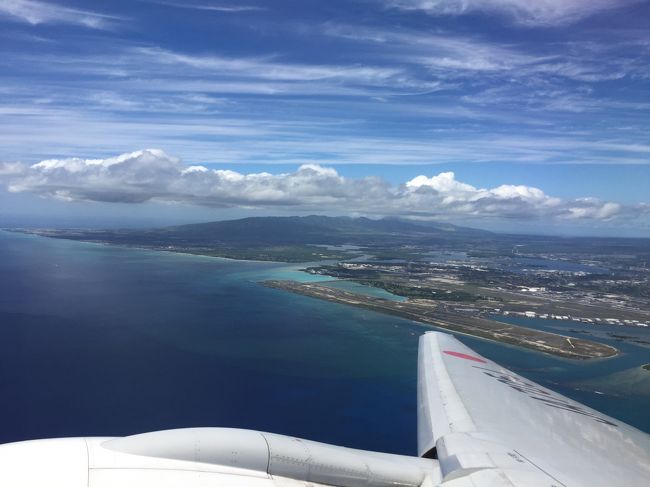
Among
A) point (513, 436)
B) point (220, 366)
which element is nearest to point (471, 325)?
point (220, 366)

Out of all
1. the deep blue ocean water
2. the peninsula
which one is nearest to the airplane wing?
the deep blue ocean water

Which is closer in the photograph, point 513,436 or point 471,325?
point 513,436

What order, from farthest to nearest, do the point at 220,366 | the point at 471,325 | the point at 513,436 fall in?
the point at 471,325 < the point at 220,366 < the point at 513,436

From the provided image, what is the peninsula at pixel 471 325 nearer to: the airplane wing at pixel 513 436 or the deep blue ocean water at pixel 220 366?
the deep blue ocean water at pixel 220 366

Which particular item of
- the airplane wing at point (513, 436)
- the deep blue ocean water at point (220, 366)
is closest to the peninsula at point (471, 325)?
the deep blue ocean water at point (220, 366)

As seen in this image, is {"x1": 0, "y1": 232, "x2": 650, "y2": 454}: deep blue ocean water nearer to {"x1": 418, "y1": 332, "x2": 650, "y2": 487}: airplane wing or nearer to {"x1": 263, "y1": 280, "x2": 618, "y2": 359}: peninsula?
{"x1": 263, "y1": 280, "x2": 618, "y2": 359}: peninsula

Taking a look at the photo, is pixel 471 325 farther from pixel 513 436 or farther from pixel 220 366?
pixel 513 436
